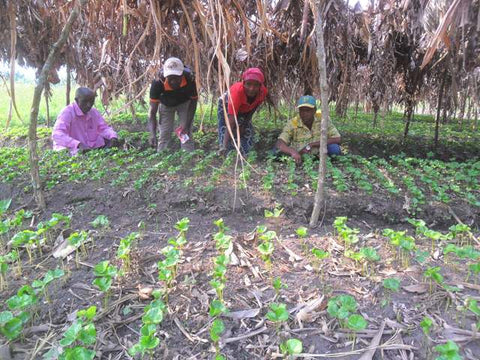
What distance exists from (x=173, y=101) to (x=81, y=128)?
132 cm

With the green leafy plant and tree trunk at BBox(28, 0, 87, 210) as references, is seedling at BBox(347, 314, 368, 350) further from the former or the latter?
tree trunk at BBox(28, 0, 87, 210)

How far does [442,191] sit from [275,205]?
1.48 meters

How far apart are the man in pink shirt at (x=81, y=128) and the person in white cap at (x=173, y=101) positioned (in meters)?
0.76

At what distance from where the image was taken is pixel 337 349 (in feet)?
4.96

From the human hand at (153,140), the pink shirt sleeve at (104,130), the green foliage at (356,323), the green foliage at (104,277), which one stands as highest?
the pink shirt sleeve at (104,130)

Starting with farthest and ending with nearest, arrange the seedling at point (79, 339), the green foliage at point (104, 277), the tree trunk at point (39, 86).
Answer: the tree trunk at point (39, 86), the green foliage at point (104, 277), the seedling at point (79, 339)

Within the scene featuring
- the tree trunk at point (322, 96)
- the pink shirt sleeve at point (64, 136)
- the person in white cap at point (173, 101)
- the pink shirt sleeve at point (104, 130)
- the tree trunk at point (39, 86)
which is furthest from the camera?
the pink shirt sleeve at point (104, 130)

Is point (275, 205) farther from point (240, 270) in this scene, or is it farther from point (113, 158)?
point (113, 158)

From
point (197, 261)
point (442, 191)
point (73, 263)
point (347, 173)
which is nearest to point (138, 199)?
point (73, 263)

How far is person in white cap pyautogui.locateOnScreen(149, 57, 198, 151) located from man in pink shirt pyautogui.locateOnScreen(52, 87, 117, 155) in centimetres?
76

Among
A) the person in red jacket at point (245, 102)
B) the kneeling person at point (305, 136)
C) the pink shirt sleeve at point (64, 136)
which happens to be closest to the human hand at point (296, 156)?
the kneeling person at point (305, 136)

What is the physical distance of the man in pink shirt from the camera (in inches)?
179

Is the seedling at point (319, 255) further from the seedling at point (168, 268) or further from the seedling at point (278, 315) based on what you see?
Answer: the seedling at point (168, 268)

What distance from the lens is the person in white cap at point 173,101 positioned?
13.8 ft
